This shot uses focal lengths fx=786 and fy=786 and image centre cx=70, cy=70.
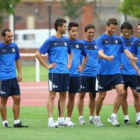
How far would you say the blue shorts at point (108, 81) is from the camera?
16.9m

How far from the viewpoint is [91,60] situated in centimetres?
1814

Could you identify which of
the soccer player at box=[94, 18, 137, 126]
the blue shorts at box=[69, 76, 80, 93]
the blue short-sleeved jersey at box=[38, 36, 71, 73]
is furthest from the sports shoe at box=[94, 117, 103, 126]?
the blue short-sleeved jersey at box=[38, 36, 71, 73]

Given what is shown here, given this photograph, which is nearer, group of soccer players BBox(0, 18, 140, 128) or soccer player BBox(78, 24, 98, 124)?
group of soccer players BBox(0, 18, 140, 128)

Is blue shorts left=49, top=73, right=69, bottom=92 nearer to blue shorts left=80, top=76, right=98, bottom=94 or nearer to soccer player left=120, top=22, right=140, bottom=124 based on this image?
blue shorts left=80, top=76, right=98, bottom=94

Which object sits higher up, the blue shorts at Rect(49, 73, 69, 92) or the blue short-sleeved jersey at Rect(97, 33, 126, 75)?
the blue short-sleeved jersey at Rect(97, 33, 126, 75)

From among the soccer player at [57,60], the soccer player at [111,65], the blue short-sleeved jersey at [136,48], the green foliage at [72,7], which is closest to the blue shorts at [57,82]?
the soccer player at [57,60]

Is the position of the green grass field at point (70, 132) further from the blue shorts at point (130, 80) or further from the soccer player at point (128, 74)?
the blue shorts at point (130, 80)

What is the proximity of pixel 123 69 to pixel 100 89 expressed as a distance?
91cm

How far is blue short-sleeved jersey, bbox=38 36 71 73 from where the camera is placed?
54.5 feet

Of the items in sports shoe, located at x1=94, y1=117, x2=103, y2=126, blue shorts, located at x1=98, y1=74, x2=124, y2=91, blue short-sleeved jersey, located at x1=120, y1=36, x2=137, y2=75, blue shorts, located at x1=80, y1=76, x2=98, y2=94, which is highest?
blue short-sleeved jersey, located at x1=120, y1=36, x2=137, y2=75

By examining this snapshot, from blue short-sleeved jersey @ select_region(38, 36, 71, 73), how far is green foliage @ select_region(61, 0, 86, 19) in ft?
166

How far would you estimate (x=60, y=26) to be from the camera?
1670 cm

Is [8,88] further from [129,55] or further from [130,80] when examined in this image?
[130,80]

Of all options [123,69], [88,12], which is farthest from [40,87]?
[88,12]
